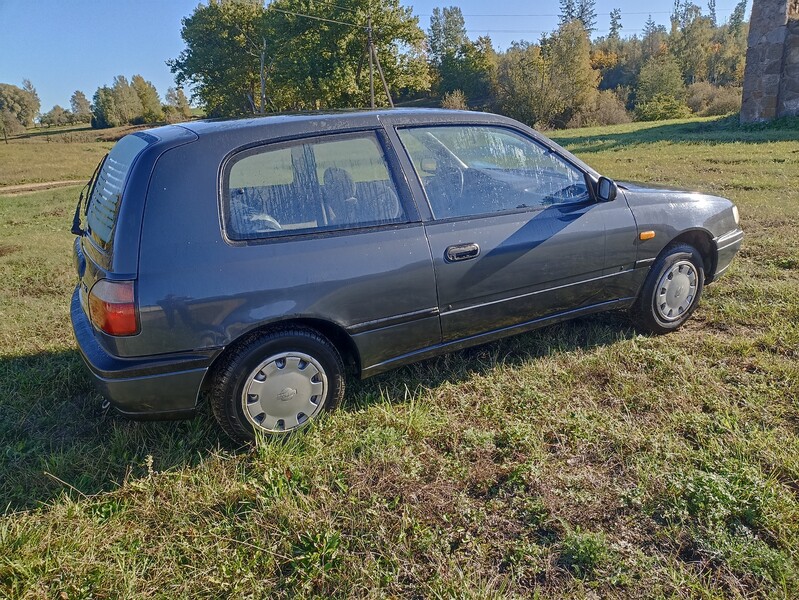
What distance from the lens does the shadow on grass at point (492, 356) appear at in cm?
339

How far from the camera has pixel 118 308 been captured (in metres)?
2.37

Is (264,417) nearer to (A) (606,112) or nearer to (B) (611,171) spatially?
(B) (611,171)

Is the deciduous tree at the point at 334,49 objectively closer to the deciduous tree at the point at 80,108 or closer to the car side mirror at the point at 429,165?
the car side mirror at the point at 429,165

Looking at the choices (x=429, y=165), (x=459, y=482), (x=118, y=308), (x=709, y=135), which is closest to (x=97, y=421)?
(x=118, y=308)

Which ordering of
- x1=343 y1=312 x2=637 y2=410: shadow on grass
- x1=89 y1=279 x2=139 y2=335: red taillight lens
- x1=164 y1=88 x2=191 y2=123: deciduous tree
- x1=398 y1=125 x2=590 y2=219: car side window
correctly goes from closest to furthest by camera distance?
x1=89 y1=279 x2=139 y2=335: red taillight lens, x1=398 y1=125 x2=590 y2=219: car side window, x1=343 y1=312 x2=637 y2=410: shadow on grass, x1=164 y1=88 x2=191 y2=123: deciduous tree

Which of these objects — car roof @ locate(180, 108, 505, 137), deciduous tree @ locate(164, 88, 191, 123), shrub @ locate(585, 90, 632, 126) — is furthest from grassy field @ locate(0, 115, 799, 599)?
deciduous tree @ locate(164, 88, 191, 123)

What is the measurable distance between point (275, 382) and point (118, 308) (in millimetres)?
804

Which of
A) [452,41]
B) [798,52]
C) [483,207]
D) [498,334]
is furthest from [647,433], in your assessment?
[452,41]

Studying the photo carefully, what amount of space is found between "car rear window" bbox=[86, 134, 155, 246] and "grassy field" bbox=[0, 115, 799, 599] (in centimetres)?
113

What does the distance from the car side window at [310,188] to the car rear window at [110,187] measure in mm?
509

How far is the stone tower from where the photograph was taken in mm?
18719

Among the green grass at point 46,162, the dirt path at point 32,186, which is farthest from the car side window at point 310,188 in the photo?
the green grass at point 46,162

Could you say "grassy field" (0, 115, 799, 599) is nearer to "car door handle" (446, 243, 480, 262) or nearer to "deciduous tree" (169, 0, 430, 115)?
"car door handle" (446, 243, 480, 262)

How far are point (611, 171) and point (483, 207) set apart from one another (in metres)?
10.4
